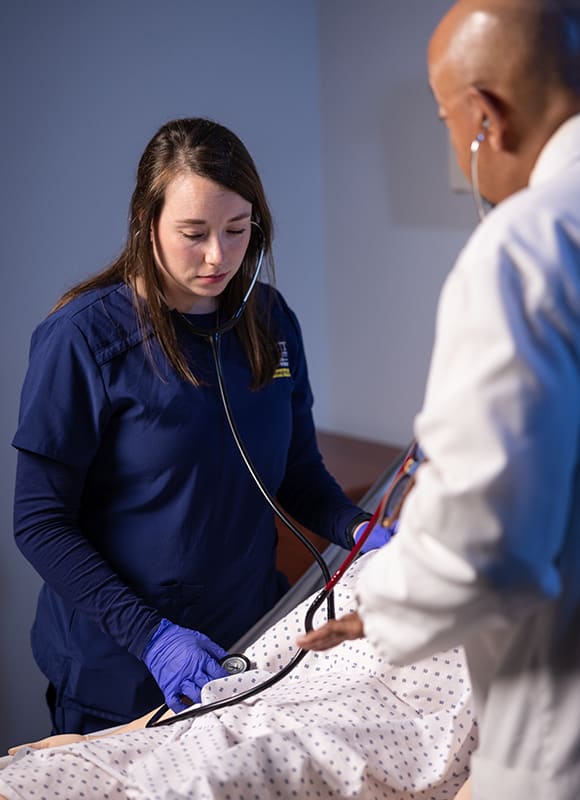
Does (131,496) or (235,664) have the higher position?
(131,496)

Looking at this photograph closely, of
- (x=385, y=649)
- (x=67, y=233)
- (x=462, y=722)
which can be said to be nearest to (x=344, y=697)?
(x=462, y=722)

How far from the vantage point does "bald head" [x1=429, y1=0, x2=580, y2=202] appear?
0.71 meters

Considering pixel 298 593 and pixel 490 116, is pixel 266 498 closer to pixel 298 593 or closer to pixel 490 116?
pixel 298 593

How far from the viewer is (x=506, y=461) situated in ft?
2.10

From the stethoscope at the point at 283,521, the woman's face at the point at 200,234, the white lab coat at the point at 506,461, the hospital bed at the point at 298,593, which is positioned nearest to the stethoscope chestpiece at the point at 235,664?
the stethoscope at the point at 283,521

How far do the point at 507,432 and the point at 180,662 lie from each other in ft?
2.76

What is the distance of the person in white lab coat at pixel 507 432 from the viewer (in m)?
0.64

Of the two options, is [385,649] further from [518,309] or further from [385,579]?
[518,309]

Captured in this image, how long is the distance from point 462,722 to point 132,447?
1.99ft

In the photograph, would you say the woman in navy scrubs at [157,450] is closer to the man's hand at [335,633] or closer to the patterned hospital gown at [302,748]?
the patterned hospital gown at [302,748]

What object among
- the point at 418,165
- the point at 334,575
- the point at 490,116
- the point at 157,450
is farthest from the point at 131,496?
the point at 418,165

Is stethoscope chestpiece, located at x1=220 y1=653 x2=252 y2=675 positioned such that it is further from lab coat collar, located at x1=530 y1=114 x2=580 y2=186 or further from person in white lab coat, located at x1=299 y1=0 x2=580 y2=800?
lab coat collar, located at x1=530 y1=114 x2=580 y2=186

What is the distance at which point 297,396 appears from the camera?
177cm

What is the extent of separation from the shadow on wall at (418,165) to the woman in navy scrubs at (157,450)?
98 centimetres
